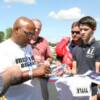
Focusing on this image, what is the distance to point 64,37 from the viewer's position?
702 cm

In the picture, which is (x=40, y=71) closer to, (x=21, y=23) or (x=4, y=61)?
(x=4, y=61)

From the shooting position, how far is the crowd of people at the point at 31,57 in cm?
381

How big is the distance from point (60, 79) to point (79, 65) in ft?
1.30

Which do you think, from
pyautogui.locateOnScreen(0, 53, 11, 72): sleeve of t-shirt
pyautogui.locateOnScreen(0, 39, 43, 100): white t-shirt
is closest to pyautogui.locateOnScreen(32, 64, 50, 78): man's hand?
pyautogui.locateOnScreen(0, 39, 43, 100): white t-shirt

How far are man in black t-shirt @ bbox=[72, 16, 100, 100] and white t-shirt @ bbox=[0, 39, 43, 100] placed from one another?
109cm

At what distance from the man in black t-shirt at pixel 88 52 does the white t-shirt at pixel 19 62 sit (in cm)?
109

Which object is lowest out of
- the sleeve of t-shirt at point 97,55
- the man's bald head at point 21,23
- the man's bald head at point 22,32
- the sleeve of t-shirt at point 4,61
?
the sleeve of t-shirt at point 97,55

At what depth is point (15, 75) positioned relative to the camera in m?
3.28

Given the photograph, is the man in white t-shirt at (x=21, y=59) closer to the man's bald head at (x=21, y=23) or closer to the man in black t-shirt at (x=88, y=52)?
the man's bald head at (x=21, y=23)

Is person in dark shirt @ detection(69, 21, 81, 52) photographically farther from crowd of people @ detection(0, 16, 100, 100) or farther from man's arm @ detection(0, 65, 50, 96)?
man's arm @ detection(0, 65, 50, 96)

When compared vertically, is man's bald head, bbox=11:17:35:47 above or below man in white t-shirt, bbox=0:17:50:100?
above

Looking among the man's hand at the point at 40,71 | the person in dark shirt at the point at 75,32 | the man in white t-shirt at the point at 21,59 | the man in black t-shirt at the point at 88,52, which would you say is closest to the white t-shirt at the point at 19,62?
the man in white t-shirt at the point at 21,59

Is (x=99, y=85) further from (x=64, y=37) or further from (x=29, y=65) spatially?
(x=64, y=37)

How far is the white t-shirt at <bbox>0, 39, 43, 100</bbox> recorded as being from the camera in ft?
13.1
